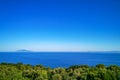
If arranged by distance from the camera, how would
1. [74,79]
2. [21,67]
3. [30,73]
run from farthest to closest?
[21,67], [30,73], [74,79]

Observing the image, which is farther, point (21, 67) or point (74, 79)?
point (21, 67)

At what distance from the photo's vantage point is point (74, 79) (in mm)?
18703

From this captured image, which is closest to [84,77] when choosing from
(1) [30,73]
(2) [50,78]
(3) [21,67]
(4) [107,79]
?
(4) [107,79]

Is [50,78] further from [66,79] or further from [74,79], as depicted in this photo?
[74,79]

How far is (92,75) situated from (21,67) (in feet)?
49.4

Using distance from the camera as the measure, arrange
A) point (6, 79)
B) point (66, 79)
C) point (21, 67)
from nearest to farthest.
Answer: point (6, 79) → point (66, 79) → point (21, 67)

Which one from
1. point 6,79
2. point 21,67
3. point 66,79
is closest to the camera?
point 6,79

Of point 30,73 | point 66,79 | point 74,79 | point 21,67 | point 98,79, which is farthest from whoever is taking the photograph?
point 21,67

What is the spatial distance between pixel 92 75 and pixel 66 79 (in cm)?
320

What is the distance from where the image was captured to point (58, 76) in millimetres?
20484

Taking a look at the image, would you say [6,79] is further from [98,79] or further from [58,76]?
[98,79]

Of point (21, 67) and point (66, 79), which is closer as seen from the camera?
point (66, 79)

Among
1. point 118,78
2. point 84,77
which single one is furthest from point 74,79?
point 118,78

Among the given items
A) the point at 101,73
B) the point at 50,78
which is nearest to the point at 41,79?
the point at 50,78
